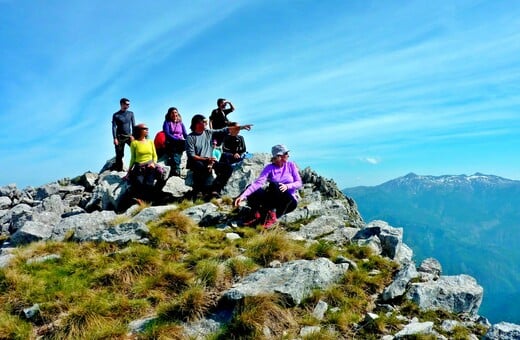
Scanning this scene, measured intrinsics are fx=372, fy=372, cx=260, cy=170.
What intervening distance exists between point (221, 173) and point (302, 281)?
31.3 feet

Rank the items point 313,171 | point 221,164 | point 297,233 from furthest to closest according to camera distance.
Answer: point 313,171 < point 221,164 < point 297,233

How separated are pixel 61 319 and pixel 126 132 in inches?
497

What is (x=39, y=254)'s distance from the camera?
1041cm

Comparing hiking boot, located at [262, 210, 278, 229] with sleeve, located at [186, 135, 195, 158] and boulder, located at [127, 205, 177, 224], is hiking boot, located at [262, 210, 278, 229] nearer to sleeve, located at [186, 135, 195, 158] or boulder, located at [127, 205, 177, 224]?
boulder, located at [127, 205, 177, 224]

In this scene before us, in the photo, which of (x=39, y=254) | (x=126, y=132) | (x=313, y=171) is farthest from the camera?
(x=313, y=171)

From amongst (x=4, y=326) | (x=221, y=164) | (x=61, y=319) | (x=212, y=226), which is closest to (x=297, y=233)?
(x=212, y=226)

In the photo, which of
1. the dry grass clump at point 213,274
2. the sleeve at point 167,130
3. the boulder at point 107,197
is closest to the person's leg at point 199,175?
the sleeve at point 167,130

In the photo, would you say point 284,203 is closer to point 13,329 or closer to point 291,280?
point 291,280

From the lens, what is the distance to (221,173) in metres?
16.9

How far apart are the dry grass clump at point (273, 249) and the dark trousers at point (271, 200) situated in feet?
8.41

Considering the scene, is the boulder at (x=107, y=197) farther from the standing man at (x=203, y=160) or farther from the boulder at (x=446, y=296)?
the boulder at (x=446, y=296)

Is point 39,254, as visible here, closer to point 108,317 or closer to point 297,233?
point 108,317

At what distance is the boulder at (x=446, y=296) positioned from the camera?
813 cm

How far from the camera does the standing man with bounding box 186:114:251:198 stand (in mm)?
15617
